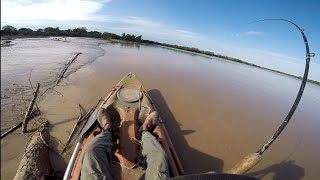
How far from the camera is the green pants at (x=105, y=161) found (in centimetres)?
344

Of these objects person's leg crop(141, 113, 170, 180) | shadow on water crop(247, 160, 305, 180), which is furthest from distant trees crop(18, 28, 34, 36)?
shadow on water crop(247, 160, 305, 180)

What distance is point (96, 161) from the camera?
3.61m

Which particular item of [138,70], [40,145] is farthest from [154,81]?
[40,145]

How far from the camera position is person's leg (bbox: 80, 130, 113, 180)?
339cm

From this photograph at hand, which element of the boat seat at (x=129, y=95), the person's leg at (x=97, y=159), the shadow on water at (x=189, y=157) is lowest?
the shadow on water at (x=189, y=157)

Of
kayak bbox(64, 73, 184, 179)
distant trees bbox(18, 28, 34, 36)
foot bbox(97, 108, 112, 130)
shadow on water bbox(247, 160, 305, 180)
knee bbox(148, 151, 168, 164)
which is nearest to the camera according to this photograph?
knee bbox(148, 151, 168, 164)

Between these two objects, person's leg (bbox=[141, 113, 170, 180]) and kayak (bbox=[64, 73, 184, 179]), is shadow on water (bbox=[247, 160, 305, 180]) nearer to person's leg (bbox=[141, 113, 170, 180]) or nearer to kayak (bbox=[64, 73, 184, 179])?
kayak (bbox=[64, 73, 184, 179])

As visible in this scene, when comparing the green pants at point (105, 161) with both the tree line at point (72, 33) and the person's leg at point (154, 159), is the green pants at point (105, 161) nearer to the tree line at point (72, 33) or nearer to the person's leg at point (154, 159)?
the person's leg at point (154, 159)

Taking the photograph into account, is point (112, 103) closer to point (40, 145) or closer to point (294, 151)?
point (40, 145)

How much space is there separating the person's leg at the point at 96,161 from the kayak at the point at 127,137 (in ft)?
1.17

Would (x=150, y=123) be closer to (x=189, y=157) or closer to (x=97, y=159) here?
(x=189, y=157)

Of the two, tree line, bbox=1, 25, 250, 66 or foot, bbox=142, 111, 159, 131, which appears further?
tree line, bbox=1, 25, 250, 66

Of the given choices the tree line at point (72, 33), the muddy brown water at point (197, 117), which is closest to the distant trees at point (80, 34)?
the tree line at point (72, 33)

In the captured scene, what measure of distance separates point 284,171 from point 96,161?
4866mm
